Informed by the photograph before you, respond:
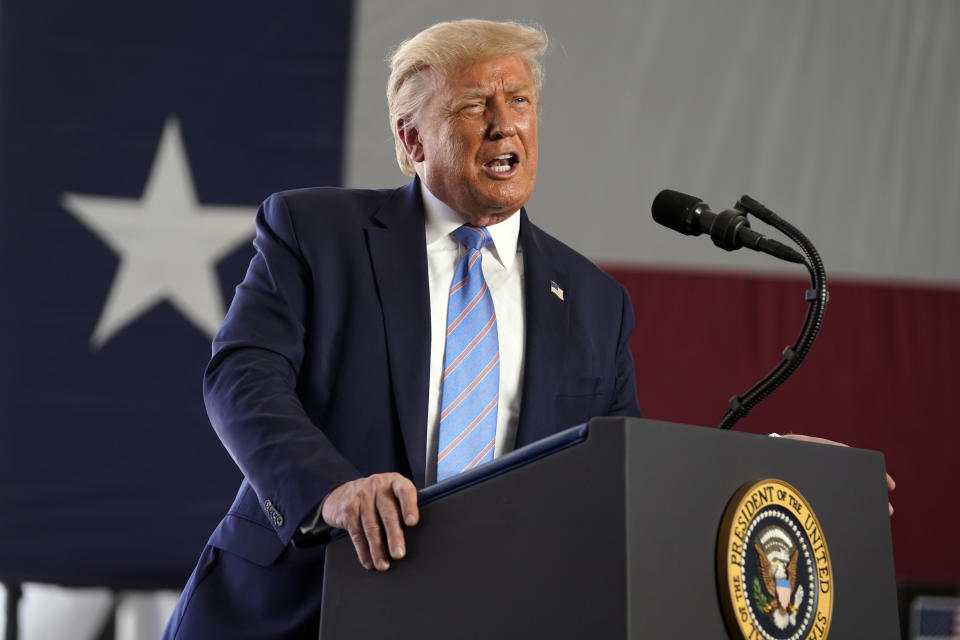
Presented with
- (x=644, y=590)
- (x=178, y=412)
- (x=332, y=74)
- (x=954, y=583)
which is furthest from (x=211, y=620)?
(x=954, y=583)

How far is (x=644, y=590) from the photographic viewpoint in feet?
2.74

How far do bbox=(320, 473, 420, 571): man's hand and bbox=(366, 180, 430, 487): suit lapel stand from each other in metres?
0.30

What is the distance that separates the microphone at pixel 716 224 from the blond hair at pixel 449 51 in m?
0.43

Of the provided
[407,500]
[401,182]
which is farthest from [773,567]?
[401,182]

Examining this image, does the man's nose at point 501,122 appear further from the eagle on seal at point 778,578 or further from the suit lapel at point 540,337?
the eagle on seal at point 778,578

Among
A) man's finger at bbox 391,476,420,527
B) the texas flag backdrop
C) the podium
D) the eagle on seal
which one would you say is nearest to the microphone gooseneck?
the podium

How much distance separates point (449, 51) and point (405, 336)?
510 millimetres

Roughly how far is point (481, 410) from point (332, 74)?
2.23 m

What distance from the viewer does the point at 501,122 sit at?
162cm

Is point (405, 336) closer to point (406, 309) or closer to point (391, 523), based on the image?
point (406, 309)

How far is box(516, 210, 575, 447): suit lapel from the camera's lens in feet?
4.72

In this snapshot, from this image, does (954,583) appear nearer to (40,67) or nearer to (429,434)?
(429,434)

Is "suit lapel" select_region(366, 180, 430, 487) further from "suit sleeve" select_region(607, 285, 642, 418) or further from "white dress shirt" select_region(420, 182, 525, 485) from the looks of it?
"suit sleeve" select_region(607, 285, 642, 418)

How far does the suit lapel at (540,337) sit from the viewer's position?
4.72 feet
